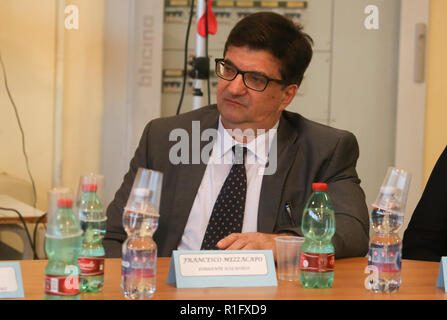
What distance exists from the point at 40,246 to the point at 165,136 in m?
1.71

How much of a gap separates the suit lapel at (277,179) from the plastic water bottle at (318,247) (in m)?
0.53

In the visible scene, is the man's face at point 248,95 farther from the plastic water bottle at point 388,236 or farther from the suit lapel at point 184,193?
the plastic water bottle at point 388,236

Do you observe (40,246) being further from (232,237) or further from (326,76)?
(232,237)

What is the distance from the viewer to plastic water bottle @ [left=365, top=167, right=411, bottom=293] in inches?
52.1

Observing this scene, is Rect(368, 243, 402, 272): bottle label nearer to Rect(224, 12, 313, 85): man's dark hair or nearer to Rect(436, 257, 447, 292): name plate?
Rect(436, 257, 447, 292): name plate

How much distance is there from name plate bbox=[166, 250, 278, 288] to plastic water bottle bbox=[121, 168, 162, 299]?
9cm

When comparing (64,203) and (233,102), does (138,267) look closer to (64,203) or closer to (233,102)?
(64,203)

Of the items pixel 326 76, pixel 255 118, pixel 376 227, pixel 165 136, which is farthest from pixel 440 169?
pixel 326 76

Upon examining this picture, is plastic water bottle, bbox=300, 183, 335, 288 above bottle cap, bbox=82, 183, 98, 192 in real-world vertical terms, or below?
below

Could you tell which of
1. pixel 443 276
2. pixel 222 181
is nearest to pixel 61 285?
pixel 443 276

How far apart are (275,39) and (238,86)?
215 millimetres

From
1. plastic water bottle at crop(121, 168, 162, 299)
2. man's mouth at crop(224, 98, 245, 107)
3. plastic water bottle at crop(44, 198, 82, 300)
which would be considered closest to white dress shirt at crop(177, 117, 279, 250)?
man's mouth at crop(224, 98, 245, 107)

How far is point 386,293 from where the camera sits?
51.2 inches

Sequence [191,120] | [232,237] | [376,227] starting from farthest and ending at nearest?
[191,120], [232,237], [376,227]
